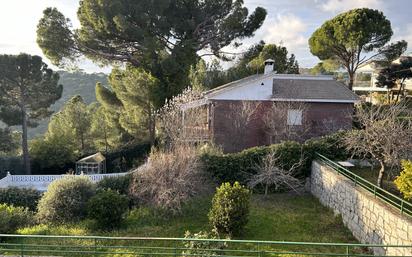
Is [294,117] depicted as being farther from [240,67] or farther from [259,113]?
[240,67]

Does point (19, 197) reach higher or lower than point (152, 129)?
lower

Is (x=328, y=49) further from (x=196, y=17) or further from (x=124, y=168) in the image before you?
(x=124, y=168)

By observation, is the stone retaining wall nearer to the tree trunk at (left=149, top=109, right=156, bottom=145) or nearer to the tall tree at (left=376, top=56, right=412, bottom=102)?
the tree trunk at (left=149, top=109, right=156, bottom=145)

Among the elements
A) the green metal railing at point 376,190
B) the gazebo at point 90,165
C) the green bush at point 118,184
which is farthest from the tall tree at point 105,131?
the green metal railing at point 376,190

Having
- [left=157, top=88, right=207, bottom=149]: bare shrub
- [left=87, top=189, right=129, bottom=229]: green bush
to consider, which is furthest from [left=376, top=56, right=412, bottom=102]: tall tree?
[left=87, top=189, right=129, bottom=229]: green bush

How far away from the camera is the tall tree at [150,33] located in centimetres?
2714

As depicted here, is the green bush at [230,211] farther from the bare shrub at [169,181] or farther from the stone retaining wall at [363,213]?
the stone retaining wall at [363,213]

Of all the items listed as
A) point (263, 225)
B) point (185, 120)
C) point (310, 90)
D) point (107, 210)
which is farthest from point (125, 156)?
point (263, 225)

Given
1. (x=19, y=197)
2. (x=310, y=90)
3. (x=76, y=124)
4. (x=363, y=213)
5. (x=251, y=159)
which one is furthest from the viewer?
(x=76, y=124)

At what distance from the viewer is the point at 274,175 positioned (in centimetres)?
1642

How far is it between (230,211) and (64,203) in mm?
7159

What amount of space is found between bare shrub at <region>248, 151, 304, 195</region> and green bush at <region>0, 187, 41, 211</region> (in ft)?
35.8

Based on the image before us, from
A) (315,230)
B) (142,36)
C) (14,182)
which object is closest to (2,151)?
(14,182)

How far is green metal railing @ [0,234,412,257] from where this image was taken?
29.8ft
